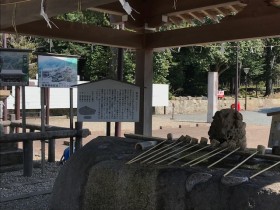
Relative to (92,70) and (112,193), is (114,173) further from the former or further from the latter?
(92,70)

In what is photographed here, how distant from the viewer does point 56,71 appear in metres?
7.02

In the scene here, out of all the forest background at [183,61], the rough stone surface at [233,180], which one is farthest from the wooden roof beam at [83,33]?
the forest background at [183,61]

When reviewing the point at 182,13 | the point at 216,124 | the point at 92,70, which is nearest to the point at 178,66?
the point at 92,70

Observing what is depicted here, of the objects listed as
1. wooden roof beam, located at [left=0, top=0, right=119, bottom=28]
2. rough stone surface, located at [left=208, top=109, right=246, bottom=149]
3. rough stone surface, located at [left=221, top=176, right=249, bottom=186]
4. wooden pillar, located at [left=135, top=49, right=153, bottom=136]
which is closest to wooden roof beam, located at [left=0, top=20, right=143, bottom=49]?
wooden pillar, located at [left=135, top=49, right=153, bottom=136]

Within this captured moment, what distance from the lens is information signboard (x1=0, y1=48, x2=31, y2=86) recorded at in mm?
6328

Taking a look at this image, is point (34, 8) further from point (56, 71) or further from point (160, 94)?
point (160, 94)

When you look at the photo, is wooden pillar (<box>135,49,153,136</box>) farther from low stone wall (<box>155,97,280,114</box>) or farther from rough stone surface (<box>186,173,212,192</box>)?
low stone wall (<box>155,97,280,114</box>)

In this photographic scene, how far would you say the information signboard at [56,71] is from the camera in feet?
22.5

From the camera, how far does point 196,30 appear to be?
244 inches

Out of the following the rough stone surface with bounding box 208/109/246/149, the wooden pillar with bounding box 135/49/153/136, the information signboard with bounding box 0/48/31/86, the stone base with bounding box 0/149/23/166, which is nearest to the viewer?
the rough stone surface with bounding box 208/109/246/149

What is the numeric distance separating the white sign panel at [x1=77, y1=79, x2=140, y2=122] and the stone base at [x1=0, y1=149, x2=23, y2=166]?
6.39ft

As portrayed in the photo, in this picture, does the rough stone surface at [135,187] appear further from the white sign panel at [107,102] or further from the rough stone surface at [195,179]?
the white sign panel at [107,102]

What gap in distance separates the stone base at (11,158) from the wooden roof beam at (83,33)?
2539 mm

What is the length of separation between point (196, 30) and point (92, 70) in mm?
17835
